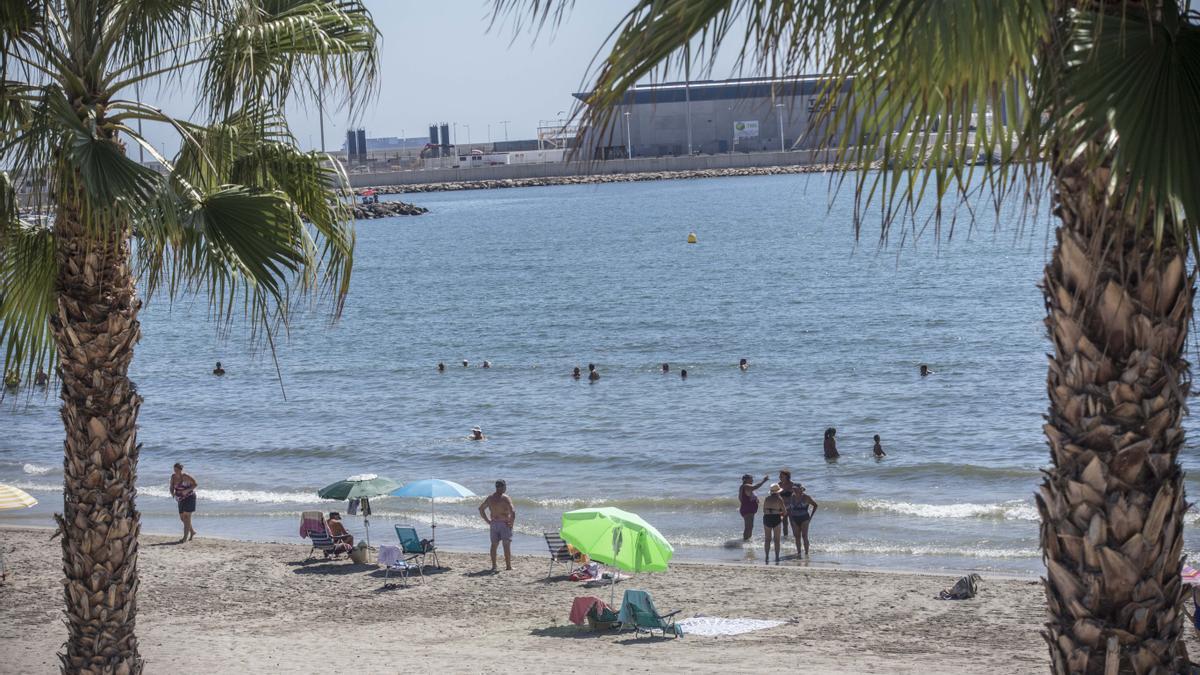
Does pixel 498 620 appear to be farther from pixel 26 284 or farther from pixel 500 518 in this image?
pixel 26 284

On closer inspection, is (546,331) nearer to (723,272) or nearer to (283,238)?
(723,272)

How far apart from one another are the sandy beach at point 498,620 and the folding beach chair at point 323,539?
0.29 m

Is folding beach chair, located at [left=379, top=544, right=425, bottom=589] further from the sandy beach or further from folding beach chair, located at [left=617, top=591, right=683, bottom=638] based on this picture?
folding beach chair, located at [left=617, top=591, right=683, bottom=638]

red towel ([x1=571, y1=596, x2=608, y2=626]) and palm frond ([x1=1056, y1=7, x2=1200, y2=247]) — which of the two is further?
red towel ([x1=571, y1=596, x2=608, y2=626])

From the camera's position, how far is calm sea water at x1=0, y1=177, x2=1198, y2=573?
909 inches

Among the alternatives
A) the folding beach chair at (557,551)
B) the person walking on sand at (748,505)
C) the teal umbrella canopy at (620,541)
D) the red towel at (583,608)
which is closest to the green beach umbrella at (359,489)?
the folding beach chair at (557,551)

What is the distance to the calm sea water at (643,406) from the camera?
23078mm

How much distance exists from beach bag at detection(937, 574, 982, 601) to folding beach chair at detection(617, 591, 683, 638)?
3611 millimetres

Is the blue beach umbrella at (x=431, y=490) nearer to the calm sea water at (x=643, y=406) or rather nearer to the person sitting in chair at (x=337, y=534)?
the person sitting in chair at (x=337, y=534)

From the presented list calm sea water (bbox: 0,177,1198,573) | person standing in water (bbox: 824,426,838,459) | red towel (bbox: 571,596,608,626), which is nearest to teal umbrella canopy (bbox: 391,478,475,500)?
calm sea water (bbox: 0,177,1198,573)

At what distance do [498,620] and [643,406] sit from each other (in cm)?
2092

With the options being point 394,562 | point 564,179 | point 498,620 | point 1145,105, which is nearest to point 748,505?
point 394,562

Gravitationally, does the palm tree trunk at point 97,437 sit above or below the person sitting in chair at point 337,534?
above

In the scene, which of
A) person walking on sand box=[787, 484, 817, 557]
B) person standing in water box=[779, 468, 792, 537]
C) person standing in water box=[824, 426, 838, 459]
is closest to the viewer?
person walking on sand box=[787, 484, 817, 557]
